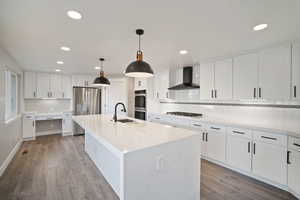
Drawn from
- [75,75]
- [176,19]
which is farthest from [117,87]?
[176,19]

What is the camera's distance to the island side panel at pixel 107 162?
203cm

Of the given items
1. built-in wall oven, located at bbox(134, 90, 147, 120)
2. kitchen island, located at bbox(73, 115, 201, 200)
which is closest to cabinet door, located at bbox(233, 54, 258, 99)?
kitchen island, located at bbox(73, 115, 201, 200)

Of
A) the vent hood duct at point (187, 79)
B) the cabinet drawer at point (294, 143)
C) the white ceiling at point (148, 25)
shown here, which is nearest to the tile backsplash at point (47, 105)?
the white ceiling at point (148, 25)

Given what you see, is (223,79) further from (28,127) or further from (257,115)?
(28,127)

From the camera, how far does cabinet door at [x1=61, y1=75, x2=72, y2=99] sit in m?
5.43

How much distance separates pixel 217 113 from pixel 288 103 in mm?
1328

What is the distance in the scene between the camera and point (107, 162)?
2348mm

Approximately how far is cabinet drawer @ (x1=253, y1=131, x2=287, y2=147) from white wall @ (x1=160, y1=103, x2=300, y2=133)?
0.29 m

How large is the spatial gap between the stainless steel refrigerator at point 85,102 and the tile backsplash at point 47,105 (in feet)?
1.40

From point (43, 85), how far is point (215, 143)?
18.6 feet

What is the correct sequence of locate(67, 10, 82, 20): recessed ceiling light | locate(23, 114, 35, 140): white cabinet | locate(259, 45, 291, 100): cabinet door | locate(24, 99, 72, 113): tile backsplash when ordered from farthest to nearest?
locate(24, 99, 72, 113): tile backsplash
locate(23, 114, 35, 140): white cabinet
locate(259, 45, 291, 100): cabinet door
locate(67, 10, 82, 20): recessed ceiling light

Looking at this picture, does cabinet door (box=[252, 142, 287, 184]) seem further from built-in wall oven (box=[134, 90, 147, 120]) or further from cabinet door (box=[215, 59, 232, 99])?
built-in wall oven (box=[134, 90, 147, 120])

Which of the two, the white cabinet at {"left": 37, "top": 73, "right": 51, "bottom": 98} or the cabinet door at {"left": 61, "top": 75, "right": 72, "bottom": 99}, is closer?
the white cabinet at {"left": 37, "top": 73, "right": 51, "bottom": 98}

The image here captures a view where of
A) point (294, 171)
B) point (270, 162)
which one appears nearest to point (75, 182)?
point (270, 162)
